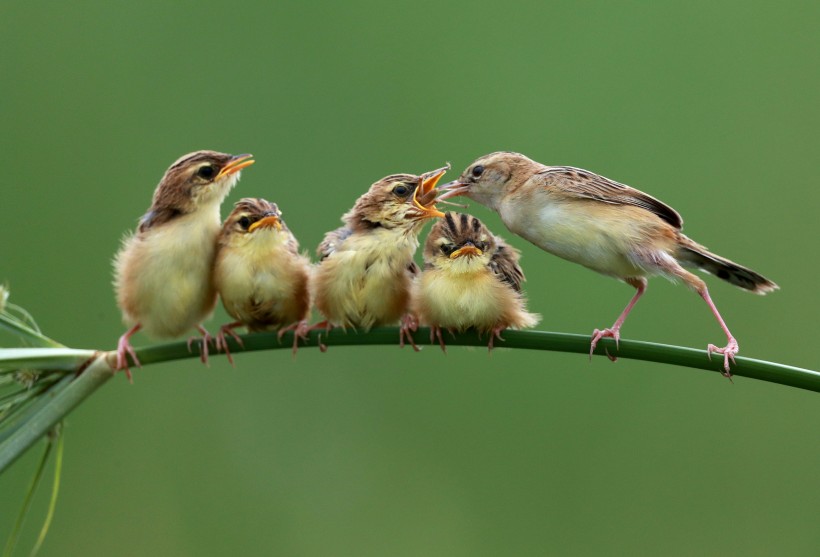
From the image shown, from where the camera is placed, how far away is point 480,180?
4.39m

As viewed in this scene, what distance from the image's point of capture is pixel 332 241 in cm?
406

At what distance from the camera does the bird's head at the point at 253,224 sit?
12.9 feet

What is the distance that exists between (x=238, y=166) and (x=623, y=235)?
153cm

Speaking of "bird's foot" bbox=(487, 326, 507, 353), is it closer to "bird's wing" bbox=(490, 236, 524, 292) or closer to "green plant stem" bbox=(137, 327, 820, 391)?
"green plant stem" bbox=(137, 327, 820, 391)

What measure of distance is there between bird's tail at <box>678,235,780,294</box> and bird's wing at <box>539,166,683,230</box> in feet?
0.35

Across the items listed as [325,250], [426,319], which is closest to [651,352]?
[426,319]

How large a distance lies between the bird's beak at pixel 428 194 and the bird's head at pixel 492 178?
23 centimetres

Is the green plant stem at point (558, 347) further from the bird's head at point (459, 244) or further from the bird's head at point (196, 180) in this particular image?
the bird's head at point (196, 180)

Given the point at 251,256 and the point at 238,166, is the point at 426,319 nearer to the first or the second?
the point at 251,256

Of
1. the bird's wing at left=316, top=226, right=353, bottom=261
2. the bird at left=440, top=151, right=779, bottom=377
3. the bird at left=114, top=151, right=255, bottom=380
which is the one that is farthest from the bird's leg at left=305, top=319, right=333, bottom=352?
the bird at left=440, top=151, right=779, bottom=377

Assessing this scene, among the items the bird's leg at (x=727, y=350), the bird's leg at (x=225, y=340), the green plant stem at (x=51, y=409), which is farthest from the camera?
the bird's leg at (x=225, y=340)

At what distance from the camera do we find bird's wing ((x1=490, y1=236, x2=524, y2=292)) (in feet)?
12.6

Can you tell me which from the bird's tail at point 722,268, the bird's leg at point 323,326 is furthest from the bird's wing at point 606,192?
the bird's leg at point 323,326

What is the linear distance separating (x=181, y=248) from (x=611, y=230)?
1.68 metres
